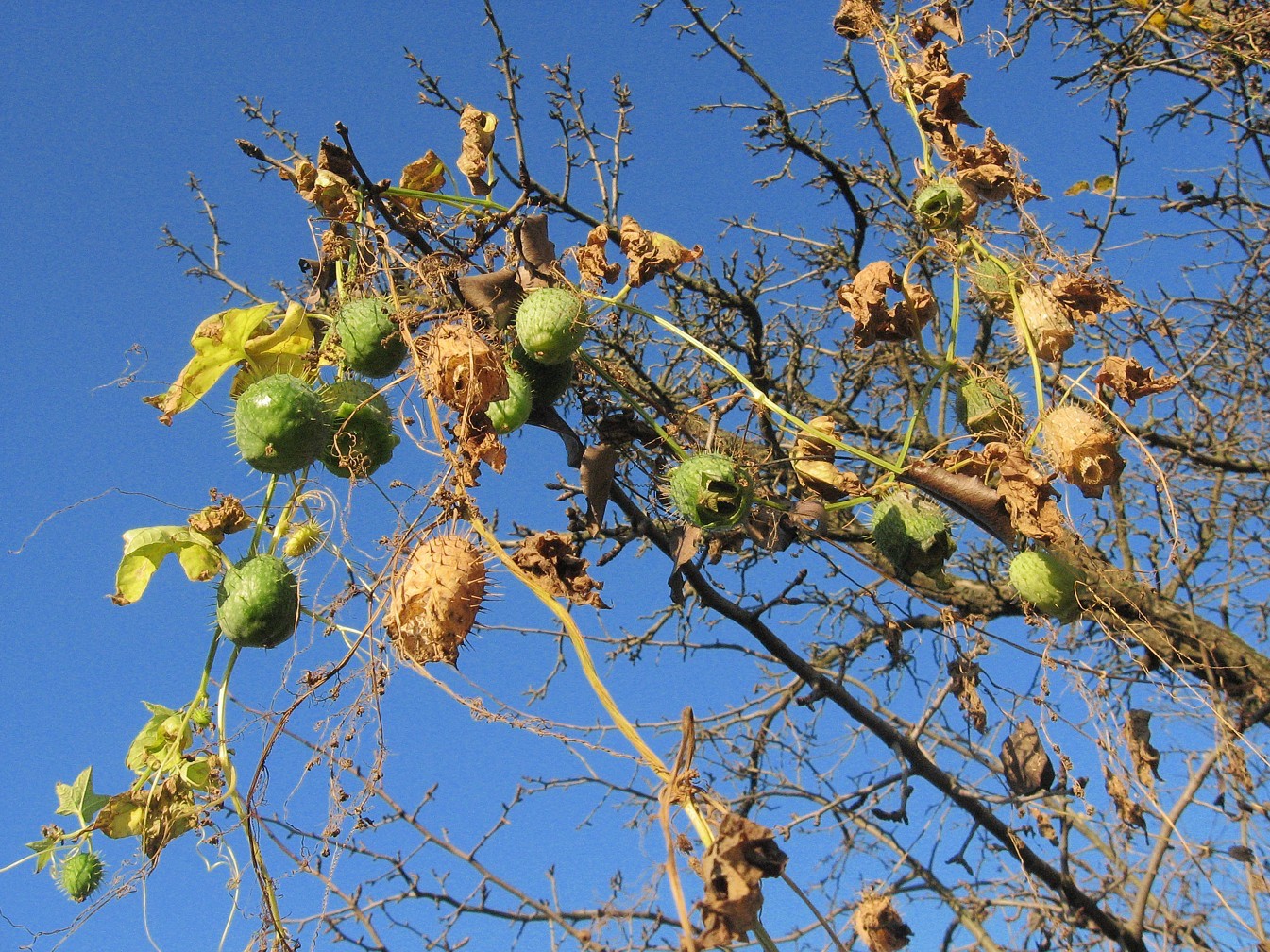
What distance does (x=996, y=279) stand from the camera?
215cm

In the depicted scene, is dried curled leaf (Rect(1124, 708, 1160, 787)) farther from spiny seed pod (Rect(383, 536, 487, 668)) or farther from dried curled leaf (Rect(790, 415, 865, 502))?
spiny seed pod (Rect(383, 536, 487, 668))

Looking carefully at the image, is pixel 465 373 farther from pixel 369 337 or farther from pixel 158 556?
pixel 158 556

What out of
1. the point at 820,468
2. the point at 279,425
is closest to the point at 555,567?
the point at 279,425

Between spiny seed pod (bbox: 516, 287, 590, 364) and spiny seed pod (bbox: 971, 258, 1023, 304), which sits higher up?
spiny seed pod (bbox: 971, 258, 1023, 304)

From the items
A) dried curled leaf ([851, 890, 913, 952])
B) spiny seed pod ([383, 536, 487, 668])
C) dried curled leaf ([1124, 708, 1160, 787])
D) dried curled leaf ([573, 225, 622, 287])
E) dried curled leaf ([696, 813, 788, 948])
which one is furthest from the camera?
dried curled leaf ([1124, 708, 1160, 787])

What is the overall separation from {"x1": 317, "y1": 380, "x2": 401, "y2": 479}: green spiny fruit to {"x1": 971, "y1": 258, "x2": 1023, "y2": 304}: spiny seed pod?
4.18 ft

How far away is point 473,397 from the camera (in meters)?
1.59

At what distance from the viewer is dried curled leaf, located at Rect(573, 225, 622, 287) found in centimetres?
190

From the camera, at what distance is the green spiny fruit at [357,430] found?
5.61 ft

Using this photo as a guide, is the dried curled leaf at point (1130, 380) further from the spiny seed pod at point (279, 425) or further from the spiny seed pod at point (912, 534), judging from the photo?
the spiny seed pod at point (279, 425)

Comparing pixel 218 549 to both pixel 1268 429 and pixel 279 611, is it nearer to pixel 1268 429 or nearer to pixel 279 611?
pixel 279 611

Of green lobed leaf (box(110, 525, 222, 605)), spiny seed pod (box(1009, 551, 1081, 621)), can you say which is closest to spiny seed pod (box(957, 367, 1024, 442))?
spiny seed pod (box(1009, 551, 1081, 621))

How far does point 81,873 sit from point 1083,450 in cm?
211

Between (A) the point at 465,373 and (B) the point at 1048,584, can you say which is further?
(B) the point at 1048,584
